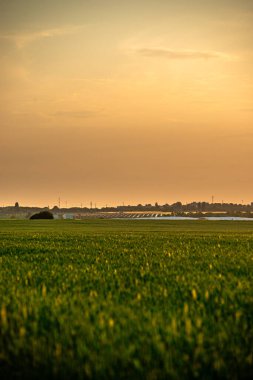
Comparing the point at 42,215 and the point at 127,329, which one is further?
the point at 42,215

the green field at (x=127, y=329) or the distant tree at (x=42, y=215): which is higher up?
the distant tree at (x=42, y=215)

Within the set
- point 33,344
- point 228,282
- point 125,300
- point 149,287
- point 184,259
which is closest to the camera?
point 33,344

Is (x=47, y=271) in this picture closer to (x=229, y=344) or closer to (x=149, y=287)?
(x=149, y=287)

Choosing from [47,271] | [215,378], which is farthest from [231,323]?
[47,271]

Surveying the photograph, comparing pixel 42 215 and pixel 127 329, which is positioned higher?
pixel 42 215

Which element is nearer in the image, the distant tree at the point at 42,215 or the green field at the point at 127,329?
the green field at the point at 127,329

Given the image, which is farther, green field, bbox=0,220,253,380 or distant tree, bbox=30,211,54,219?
distant tree, bbox=30,211,54,219

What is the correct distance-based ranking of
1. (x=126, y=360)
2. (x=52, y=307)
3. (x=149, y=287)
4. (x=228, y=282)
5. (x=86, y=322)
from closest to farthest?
(x=126, y=360) < (x=86, y=322) < (x=52, y=307) < (x=149, y=287) < (x=228, y=282)

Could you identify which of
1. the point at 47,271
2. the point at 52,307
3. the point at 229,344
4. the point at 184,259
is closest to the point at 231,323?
the point at 229,344

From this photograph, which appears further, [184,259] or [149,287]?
[184,259]

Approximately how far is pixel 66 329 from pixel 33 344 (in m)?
0.60

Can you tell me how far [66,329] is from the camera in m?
7.98

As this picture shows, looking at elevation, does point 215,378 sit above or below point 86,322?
below

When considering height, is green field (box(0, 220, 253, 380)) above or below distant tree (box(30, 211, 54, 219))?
below
